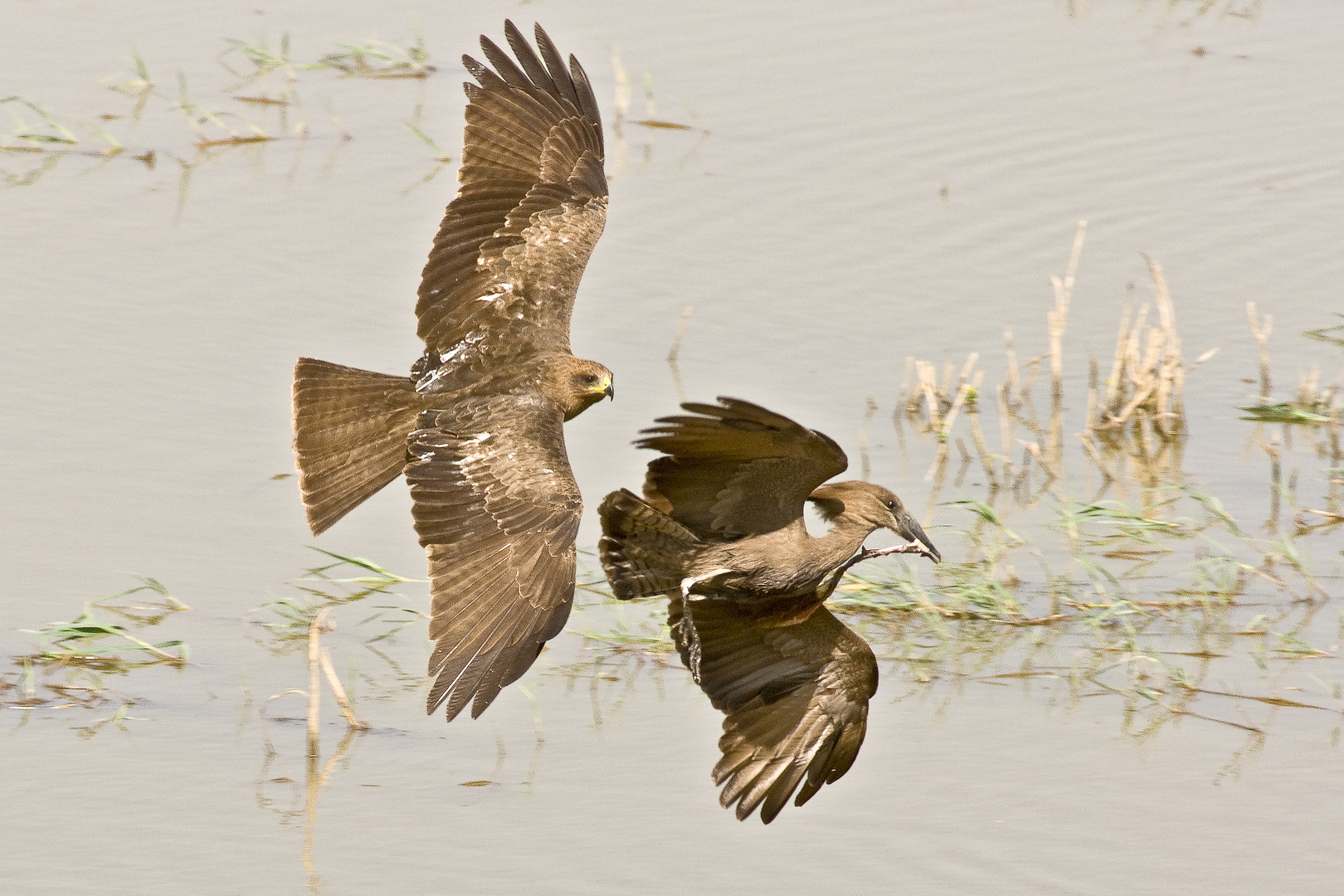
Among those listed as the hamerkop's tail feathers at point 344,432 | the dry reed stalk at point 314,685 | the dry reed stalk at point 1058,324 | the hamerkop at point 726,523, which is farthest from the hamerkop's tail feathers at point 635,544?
the dry reed stalk at point 1058,324

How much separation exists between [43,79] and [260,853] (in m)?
7.15

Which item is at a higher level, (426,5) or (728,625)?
(426,5)

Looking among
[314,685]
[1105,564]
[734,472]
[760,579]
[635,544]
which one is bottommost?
[1105,564]

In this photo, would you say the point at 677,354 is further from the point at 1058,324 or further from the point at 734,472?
the point at 734,472

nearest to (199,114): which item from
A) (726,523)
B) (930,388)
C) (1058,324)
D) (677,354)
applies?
(677,354)

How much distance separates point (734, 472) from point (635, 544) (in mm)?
329

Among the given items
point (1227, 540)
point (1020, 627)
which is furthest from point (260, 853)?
point (1227, 540)

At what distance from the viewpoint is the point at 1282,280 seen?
399 inches

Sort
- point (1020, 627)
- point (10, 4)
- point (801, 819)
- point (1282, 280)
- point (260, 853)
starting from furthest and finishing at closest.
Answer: point (10, 4), point (1282, 280), point (1020, 627), point (801, 819), point (260, 853)

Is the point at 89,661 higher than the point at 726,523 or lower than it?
lower

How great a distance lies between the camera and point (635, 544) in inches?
233

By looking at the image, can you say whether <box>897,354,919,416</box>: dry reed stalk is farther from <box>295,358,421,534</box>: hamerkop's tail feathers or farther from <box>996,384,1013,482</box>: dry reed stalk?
<box>295,358,421,534</box>: hamerkop's tail feathers

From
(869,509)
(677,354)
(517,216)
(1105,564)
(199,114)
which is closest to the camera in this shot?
(869,509)

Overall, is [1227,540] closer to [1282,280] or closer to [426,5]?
[1282,280]
